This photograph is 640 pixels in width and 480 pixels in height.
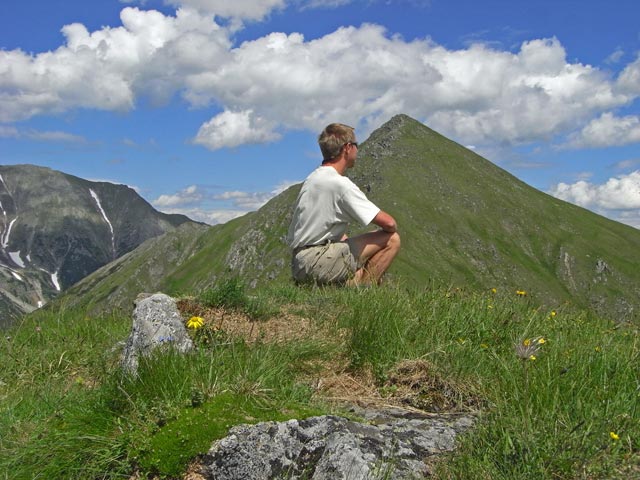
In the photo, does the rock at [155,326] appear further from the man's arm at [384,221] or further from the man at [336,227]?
the man's arm at [384,221]

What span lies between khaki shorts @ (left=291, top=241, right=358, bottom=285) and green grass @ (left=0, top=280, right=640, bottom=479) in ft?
6.26

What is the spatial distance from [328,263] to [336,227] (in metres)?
0.64

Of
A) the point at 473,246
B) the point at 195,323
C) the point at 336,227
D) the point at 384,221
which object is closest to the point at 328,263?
the point at 336,227

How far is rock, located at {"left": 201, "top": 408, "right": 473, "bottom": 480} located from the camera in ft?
12.6

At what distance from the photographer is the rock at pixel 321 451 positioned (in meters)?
3.85

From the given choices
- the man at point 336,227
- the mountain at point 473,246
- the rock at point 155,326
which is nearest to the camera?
the rock at point 155,326

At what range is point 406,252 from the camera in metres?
149

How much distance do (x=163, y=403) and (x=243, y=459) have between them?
731mm

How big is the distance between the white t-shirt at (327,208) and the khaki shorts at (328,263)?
234 mm

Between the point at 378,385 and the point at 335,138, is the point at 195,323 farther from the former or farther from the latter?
the point at 335,138

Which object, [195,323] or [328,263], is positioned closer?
[195,323]

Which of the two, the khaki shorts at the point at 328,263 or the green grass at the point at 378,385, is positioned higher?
the khaki shorts at the point at 328,263

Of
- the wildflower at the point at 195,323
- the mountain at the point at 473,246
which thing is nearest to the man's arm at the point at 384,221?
the wildflower at the point at 195,323

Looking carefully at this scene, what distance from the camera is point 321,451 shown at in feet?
13.2
